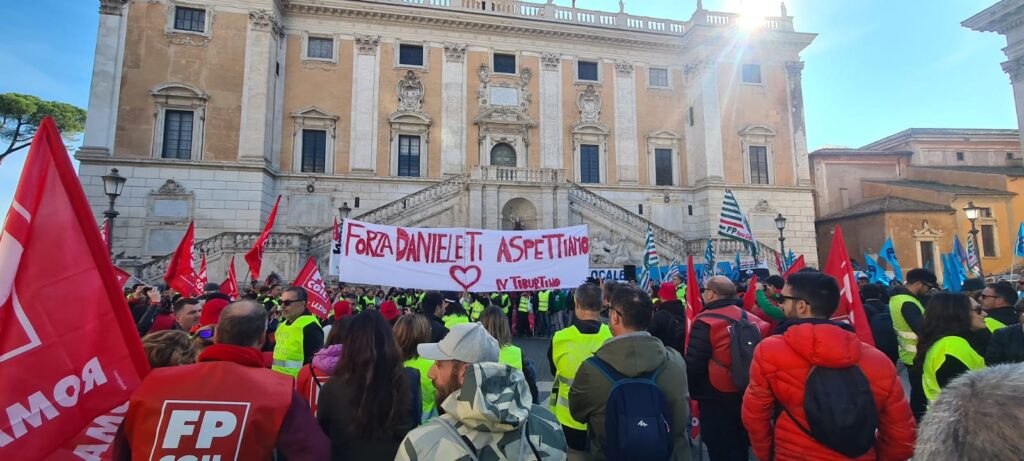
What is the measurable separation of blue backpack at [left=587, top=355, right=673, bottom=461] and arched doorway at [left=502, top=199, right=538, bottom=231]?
803 inches

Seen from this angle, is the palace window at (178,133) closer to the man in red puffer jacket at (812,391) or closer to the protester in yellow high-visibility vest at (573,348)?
the protester in yellow high-visibility vest at (573,348)

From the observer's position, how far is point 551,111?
28516mm

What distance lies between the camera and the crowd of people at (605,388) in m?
1.98

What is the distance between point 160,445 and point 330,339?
1.21 meters

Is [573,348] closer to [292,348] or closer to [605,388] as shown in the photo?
[605,388]

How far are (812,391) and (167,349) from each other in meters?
3.32

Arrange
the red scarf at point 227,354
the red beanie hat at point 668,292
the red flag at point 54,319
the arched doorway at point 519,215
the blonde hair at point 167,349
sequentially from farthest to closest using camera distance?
the arched doorway at point 519,215 < the red beanie hat at point 668,292 < the blonde hair at point 167,349 < the red scarf at point 227,354 < the red flag at point 54,319

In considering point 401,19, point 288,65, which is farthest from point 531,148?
point 288,65

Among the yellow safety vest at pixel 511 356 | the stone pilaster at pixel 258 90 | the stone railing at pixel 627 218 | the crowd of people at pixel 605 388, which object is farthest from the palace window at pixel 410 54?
the yellow safety vest at pixel 511 356


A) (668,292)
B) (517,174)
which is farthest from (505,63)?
(668,292)

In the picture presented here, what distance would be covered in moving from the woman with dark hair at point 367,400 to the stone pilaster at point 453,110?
79.8 ft

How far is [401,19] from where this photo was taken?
2709 cm

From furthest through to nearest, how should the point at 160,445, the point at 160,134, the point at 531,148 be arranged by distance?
1. the point at 531,148
2. the point at 160,134
3. the point at 160,445

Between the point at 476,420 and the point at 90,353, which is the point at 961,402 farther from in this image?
the point at 90,353
